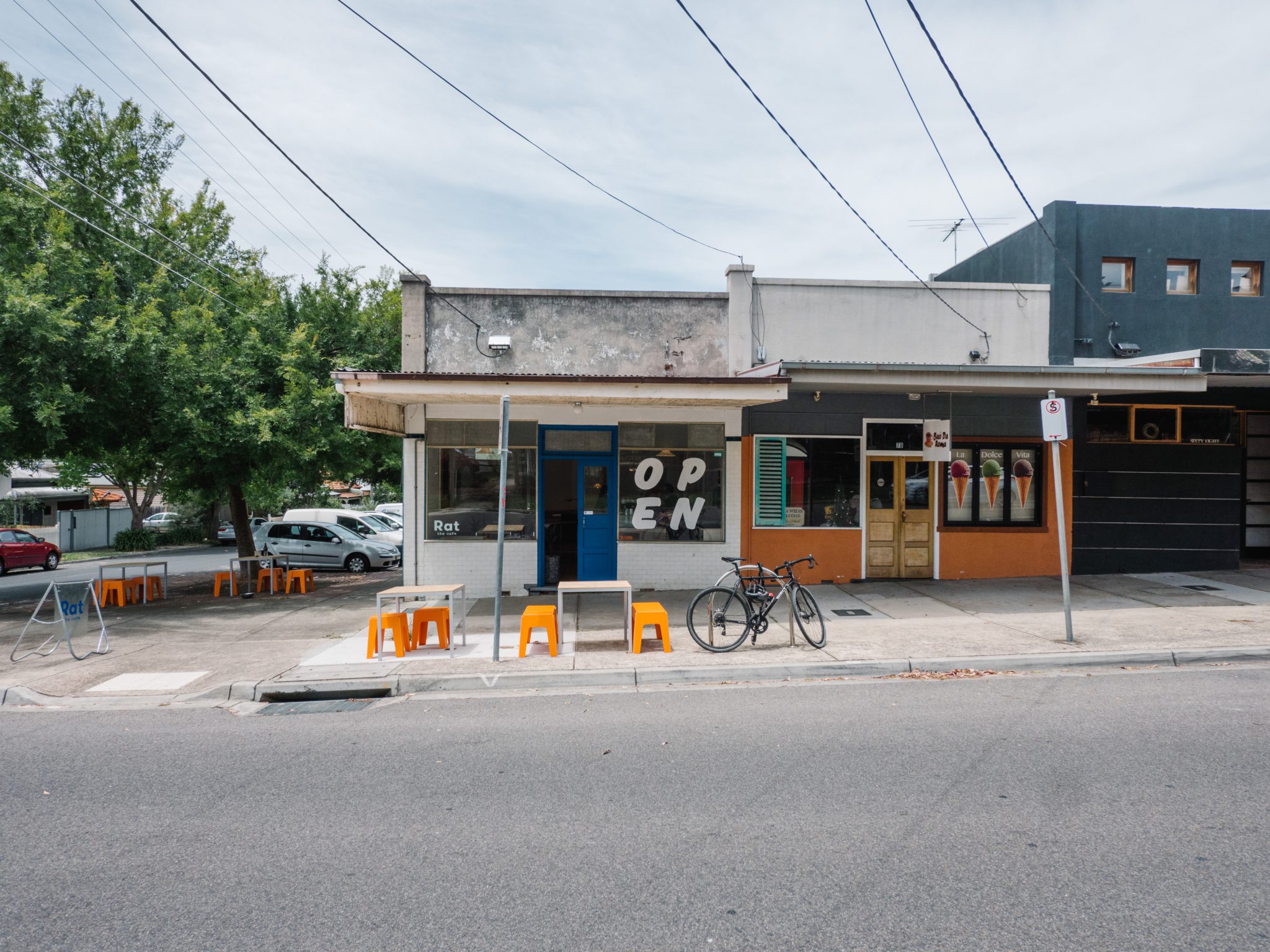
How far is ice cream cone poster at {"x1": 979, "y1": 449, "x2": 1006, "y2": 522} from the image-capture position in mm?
13383

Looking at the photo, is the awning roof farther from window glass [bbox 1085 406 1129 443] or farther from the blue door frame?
window glass [bbox 1085 406 1129 443]

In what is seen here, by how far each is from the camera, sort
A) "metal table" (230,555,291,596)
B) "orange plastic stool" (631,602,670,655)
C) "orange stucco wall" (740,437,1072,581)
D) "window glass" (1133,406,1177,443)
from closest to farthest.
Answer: "orange plastic stool" (631,602,670,655) < "orange stucco wall" (740,437,1072,581) < "window glass" (1133,406,1177,443) < "metal table" (230,555,291,596)

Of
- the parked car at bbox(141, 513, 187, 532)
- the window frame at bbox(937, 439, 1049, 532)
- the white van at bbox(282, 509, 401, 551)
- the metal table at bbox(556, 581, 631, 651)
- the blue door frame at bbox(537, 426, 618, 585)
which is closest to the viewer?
the metal table at bbox(556, 581, 631, 651)

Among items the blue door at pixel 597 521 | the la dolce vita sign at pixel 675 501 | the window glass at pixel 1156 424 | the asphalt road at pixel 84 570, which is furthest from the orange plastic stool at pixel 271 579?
the window glass at pixel 1156 424

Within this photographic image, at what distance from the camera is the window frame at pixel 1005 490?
43.5ft

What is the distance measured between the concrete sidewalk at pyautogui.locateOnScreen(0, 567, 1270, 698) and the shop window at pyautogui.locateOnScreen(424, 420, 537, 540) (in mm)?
1302

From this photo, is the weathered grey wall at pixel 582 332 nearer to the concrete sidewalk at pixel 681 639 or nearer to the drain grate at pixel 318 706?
the concrete sidewalk at pixel 681 639

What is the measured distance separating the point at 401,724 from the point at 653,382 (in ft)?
18.0

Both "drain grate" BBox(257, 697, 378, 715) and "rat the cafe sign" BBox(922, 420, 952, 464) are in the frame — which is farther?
"rat the cafe sign" BBox(922, 420, 952, 464)

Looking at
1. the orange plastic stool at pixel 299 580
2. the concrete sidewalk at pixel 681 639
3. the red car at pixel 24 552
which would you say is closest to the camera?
the concrete sidewalk at pixel 681 639

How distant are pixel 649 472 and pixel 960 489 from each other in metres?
5.74

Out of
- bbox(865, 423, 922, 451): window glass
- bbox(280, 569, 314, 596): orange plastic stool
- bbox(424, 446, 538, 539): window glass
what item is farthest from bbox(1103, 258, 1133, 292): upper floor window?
bbox(280, 569, 314, 596): orange plastic stool

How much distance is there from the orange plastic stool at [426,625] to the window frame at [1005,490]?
8.94 metres

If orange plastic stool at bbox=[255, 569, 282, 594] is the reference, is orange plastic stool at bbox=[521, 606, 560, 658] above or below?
above
